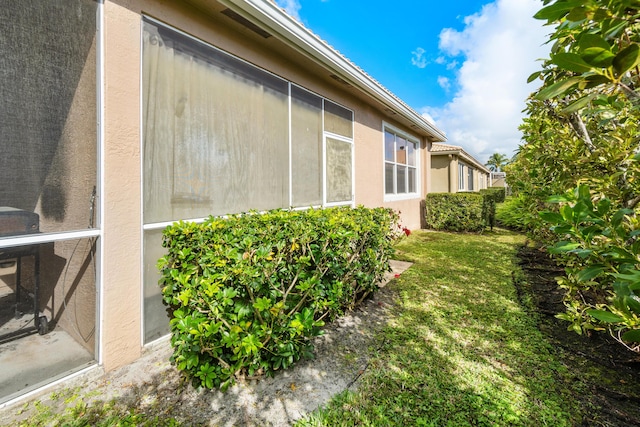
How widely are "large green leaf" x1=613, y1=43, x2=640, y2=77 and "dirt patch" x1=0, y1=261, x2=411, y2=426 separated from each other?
2.62 meters

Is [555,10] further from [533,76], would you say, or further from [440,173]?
[440,173]

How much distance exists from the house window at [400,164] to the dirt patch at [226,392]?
676cm

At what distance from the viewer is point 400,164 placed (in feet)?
32.3

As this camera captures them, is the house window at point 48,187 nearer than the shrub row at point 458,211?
Yes

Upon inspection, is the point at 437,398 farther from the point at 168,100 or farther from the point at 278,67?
the point at 278,67

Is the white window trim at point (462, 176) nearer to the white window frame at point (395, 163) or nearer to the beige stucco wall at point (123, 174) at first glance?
the white window frame at point (395, 163)

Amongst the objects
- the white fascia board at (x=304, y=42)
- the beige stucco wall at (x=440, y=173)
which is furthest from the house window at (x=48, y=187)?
the beige stucco wall at (x=440, y=173)

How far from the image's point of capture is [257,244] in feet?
8.43

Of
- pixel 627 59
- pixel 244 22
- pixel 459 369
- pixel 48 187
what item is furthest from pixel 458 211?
pixel 48 187

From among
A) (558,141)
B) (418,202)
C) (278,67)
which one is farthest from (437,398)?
(418,202)

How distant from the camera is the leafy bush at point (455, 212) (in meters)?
10.1

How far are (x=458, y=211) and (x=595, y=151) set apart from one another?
8.11 meters

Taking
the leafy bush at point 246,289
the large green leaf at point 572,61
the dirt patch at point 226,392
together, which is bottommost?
the dirt patch at point 226,392

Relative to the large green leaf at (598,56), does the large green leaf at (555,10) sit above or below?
above
